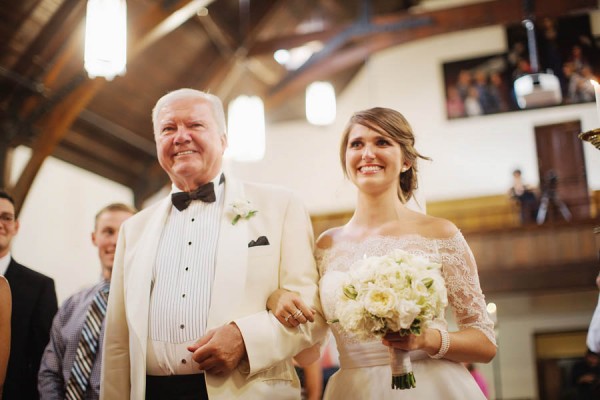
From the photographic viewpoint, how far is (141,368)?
2.66 meters

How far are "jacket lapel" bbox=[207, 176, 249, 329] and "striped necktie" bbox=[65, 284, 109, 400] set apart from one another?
1.08 metres

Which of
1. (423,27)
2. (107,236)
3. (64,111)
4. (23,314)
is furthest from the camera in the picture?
(423,27)

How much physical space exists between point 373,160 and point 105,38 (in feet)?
10.2

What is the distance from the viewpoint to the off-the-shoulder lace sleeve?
111 inches

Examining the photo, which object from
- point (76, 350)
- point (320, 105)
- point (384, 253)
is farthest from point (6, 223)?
point (320, 105)

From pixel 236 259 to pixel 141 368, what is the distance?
1.73 ft

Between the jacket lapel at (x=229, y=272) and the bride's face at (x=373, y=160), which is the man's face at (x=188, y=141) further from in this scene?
the bride's face at (x=373, y=160)

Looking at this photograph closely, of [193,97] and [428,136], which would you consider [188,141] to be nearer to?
[193,97]

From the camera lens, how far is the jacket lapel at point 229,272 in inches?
104

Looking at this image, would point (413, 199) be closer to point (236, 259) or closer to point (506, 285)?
point (236, 259)

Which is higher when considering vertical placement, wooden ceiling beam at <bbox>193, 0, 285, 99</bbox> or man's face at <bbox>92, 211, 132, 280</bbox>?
wooden ceiling beam at <bbox>193, 0, 285, 99</bbox>

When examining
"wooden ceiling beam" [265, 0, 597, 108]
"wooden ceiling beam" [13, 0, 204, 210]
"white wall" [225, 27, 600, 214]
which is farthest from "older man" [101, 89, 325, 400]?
"white wall" [225, 27, 600, 214]

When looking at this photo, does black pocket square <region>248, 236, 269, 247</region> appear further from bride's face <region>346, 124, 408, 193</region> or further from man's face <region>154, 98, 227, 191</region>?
bride's face <region>346, 124, 408, 193</region>

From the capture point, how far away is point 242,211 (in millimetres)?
2832
